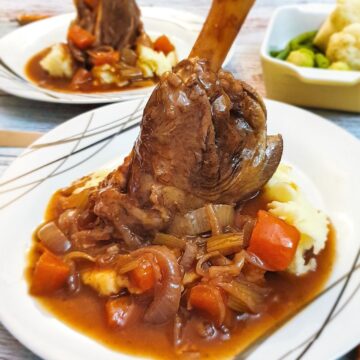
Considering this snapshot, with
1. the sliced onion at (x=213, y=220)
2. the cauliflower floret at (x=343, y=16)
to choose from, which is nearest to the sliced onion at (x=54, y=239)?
the sliced onion at (x=213, y=220)

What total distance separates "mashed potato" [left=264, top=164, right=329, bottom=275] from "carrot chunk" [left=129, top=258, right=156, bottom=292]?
28.7 inches

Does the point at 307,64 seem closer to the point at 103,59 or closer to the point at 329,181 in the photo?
the point at 329,181

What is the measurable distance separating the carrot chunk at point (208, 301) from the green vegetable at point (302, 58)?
251cm

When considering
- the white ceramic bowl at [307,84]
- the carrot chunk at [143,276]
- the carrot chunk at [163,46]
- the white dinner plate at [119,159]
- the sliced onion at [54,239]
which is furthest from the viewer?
the carrot chunk at [163,46]

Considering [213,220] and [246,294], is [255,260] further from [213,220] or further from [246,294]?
[213,220]

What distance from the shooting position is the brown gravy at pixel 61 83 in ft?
15.9

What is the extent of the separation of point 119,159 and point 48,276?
1285 mm

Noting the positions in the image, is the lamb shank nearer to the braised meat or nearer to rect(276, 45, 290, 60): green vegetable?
rect(276, 45, 290, 60): green vegetable

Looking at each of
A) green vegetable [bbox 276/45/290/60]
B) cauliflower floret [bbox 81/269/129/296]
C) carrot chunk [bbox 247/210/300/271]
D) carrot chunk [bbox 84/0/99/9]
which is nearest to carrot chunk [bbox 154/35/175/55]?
carrot chunk [bbox 84/0/99/9]

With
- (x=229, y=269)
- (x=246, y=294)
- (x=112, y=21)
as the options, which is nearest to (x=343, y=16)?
(x=112, y=21)

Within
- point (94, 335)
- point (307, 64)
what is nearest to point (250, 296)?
point (94, 335)

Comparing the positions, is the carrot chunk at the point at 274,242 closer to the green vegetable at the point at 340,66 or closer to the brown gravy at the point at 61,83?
the green vegetable at the point at 340,66

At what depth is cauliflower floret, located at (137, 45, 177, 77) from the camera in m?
5.04

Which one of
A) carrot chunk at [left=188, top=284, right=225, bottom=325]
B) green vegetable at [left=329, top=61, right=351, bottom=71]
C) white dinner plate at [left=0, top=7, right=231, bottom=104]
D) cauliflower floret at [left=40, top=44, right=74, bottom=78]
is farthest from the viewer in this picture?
cauliflower floret at [left=40, top=44, right=74, bottom=78]
